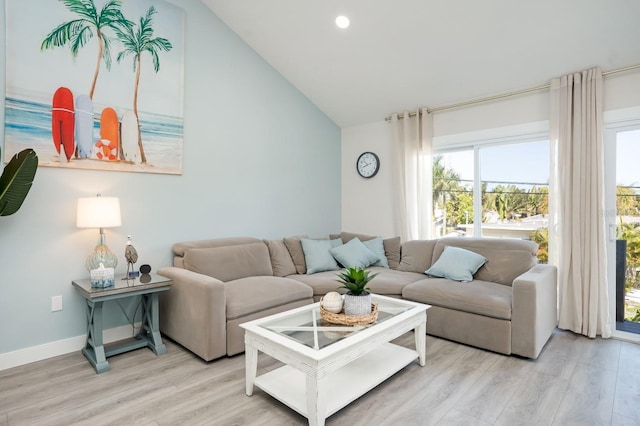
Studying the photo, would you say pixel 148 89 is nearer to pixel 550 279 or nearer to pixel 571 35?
pixel 571 35

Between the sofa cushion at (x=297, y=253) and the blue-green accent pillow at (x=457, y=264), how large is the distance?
53.3 inches

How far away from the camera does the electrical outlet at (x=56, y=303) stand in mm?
2820

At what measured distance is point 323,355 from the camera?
1.84m

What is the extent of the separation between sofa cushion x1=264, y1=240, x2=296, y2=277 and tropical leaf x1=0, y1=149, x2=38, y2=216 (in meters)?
2.16

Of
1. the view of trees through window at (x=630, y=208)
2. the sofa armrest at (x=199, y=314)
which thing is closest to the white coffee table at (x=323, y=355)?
the sofa armrest at (x=199, y=314)

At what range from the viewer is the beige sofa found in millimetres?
2756

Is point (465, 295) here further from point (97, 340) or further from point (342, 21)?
point (97, 340)

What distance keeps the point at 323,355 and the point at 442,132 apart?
3.32m

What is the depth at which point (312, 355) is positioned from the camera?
184 cm

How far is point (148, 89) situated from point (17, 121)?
1.02m

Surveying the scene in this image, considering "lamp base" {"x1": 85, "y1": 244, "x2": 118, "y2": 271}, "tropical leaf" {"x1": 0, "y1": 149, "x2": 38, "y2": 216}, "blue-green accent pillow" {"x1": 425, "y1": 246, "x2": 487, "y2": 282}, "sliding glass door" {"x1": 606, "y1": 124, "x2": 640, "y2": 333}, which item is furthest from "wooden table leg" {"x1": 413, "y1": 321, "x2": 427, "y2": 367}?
"tropical leaf" {"x1": 0, "y1": 149, "x2": 38, "y2": 216}

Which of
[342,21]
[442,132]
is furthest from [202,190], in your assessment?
[442,132]

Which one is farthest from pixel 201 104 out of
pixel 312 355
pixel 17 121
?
pixel 312 355

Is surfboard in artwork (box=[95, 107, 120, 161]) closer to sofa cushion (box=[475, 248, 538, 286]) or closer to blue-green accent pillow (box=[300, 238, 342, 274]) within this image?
blue-green accent pillow (box=[300, 238, 342, 274])
